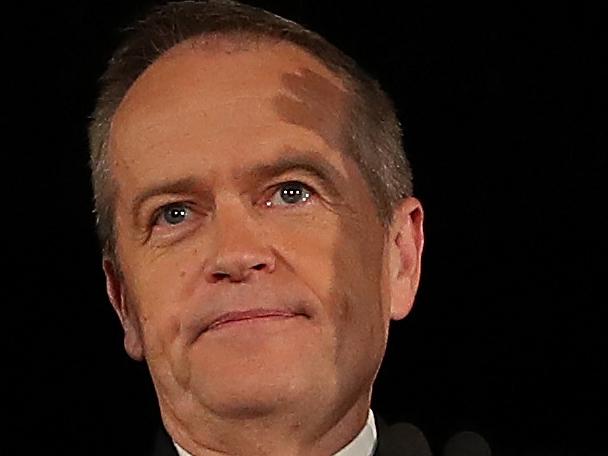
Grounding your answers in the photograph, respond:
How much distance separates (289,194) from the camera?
1.49 metres

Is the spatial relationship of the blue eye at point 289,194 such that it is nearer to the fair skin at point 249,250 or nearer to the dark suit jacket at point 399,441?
the fair skin at point 249,250

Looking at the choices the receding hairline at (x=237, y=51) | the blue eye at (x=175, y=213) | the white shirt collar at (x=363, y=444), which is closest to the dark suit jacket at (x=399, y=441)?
the white shirt collar at (x=363, y=444)

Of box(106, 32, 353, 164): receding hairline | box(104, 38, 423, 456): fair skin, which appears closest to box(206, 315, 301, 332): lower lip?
box(104, 38, 423, 456): fair skin

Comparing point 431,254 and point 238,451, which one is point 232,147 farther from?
point 431,254

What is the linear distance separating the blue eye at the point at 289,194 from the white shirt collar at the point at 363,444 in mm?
260

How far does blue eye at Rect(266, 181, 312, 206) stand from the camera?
1.48 metres

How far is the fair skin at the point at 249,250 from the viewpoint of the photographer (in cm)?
142

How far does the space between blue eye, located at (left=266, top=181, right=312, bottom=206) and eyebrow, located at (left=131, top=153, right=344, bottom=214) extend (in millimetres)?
16

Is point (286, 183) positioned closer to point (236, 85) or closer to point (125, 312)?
point (236, 85)

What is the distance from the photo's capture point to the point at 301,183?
4.89 feet

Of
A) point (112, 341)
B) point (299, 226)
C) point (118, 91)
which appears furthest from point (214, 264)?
point (112, 341)

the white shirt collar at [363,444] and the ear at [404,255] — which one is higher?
the ear at [404,255]

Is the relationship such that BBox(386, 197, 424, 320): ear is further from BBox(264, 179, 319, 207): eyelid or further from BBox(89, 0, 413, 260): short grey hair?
BBox(264, 179, 319, 207): eyelid

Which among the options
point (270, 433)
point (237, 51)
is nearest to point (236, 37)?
point (237, 51)
